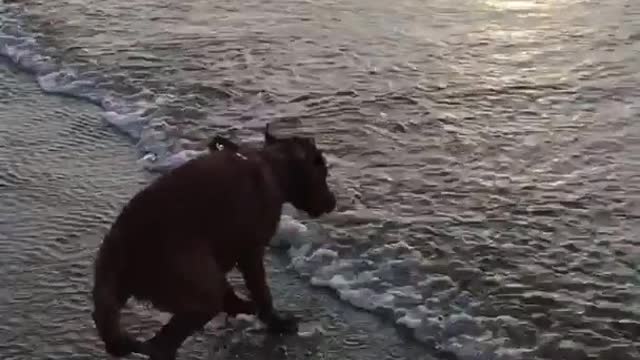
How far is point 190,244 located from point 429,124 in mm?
→ 2988

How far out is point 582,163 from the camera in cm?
591

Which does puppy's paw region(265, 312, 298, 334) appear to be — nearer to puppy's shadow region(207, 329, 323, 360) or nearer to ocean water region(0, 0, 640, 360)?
puppy's shadow region(207, 329, 323, 360)

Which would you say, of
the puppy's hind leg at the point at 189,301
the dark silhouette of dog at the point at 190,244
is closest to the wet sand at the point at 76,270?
the dark silhouette of dog at the point at 190,244

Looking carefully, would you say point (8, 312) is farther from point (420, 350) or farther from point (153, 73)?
point (153, 73)

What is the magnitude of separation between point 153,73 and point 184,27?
1086 mm

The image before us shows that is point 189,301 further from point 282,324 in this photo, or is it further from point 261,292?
point 282,324

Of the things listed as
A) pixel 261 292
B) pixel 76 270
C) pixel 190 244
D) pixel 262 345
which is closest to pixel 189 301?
pixel 190 244

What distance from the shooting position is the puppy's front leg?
163 inches

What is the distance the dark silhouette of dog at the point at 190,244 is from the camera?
3.65m

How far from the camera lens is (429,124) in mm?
6508

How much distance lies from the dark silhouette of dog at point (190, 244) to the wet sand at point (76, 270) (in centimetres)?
25

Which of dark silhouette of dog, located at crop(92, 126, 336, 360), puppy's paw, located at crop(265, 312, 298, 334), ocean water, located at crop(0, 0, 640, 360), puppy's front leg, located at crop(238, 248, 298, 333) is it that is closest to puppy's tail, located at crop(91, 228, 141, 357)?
dark silhouette of dog, located at crop(92, 126, 336, 360)

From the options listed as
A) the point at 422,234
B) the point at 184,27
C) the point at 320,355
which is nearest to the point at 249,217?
the point at 320,355

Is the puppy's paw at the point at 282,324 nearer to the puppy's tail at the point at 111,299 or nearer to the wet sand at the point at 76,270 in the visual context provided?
the wet sand at the point at 76,270
